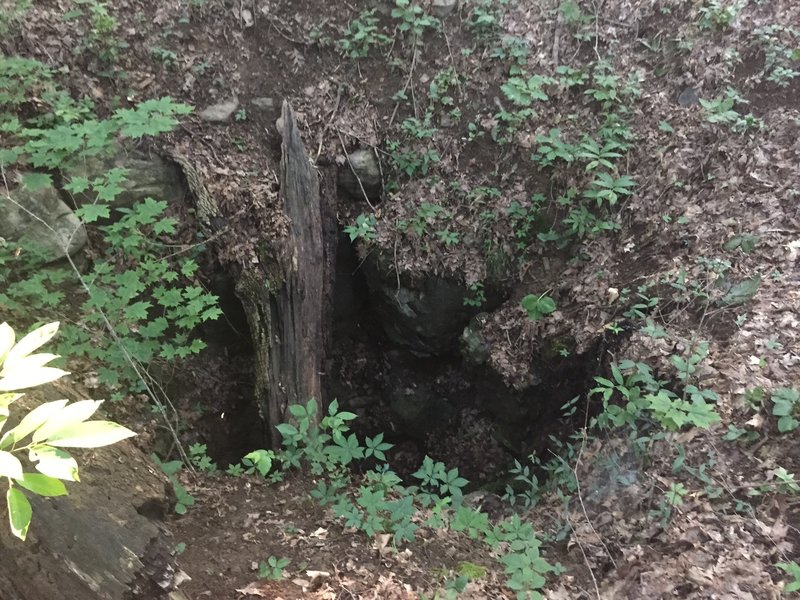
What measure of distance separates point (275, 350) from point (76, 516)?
278 centimetres

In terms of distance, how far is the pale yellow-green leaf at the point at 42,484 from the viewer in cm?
92

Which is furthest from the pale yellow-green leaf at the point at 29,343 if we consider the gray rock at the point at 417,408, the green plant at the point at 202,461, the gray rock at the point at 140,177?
the gray rock at the point at 417,408

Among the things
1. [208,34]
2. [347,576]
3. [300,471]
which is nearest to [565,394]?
[300,471]

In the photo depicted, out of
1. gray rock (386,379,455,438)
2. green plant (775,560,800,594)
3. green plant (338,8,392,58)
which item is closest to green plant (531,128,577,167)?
green plant (338,8,392,58)

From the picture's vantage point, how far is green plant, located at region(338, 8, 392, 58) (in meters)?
5.91

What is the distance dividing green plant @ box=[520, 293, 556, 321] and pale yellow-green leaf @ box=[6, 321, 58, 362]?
4.77 m

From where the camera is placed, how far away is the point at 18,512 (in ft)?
3.15

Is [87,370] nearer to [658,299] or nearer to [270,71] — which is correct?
[270,71]

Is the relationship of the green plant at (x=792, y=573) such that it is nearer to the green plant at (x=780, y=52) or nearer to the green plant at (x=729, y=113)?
the green plant at (x=729, y=113)

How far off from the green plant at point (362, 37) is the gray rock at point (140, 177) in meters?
2.58

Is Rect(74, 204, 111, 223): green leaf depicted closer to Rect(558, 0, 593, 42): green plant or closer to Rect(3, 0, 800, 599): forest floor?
Rect(3, 0, 800, 599): forest floor

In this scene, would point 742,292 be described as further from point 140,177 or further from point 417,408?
point 140,177

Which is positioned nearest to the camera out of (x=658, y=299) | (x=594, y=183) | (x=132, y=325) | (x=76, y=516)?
(x=76, y=516)

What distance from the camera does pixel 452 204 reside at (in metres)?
5.82
